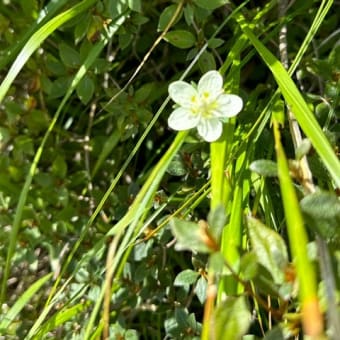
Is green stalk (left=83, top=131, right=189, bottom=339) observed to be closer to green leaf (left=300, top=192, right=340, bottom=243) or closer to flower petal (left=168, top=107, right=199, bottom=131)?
flower petal (left=168, top=107, right=199, bottom=131)

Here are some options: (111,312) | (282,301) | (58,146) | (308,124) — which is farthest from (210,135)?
(58,146)

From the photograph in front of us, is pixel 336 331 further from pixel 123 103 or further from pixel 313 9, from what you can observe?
pixel 313 9

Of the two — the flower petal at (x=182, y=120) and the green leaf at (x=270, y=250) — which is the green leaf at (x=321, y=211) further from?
the flower petal at (x=182, y=120)

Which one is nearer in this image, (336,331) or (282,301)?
(336,331)

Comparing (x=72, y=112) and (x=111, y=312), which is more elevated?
(x=72, y=112)

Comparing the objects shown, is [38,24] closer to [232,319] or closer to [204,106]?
[204,106]

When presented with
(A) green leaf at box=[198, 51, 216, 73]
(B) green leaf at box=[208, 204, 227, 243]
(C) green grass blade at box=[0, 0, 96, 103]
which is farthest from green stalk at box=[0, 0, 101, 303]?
(B) green leaf at box=[208, 204, 227, 243]

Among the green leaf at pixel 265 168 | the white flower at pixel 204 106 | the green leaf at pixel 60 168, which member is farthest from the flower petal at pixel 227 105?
the green leaf at pixel 60 168

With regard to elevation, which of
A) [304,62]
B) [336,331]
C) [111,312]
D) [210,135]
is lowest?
[336,331]
